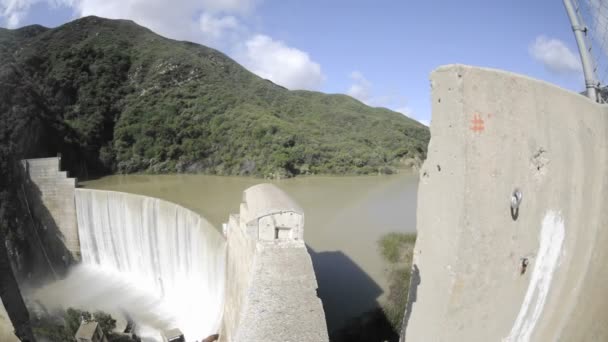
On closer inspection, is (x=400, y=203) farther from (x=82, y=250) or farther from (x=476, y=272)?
(x=476, y=272)

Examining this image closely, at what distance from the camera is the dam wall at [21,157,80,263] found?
35.1 ft

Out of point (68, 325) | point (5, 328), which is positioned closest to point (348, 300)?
point (68, 325)

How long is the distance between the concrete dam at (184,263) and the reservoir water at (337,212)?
2.19 metres

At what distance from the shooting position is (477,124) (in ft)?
6.14

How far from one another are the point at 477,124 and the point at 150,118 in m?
24.4

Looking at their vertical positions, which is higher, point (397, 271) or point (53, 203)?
point (53, 203)

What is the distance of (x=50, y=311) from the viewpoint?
311 inches

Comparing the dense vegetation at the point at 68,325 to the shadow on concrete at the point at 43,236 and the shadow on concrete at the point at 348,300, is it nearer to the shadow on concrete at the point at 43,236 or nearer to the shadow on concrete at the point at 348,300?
the shadow on concrete at the point at 43,236

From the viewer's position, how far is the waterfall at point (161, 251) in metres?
6.98

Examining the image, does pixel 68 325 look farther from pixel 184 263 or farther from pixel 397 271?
pixel 397 271

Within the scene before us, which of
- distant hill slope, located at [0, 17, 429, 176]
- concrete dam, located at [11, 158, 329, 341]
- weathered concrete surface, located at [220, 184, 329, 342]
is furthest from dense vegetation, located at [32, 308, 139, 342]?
Answer: distant hill slope, located at [0, 17, 429, 176]

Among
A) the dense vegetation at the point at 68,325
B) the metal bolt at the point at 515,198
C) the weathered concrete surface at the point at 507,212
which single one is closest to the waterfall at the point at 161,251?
the dense vegetation at the point at 68,325

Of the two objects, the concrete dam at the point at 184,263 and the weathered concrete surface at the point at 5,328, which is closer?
the weathered concrete surface at the point at 5,328

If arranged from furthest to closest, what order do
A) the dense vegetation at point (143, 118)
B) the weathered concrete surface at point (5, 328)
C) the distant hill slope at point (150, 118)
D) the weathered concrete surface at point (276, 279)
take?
the distant hill slope at point (150, 118)
the dense vegetation at point (143, 118)
the weathered concrete surface at point (276, 279)
the weathered concrete surface at point (5, 328)
